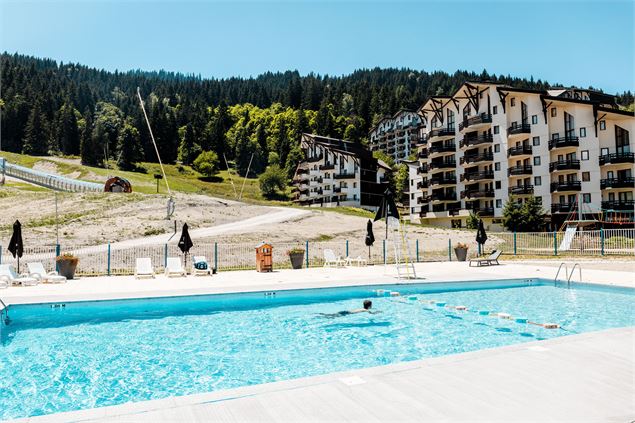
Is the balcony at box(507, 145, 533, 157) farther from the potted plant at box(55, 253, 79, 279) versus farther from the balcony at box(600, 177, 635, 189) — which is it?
the potted plant at box(55, 253, 79, 279)

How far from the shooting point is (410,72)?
181 meters

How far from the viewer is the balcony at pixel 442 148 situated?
209 ft

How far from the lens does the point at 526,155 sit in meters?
52.7

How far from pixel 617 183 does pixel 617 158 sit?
2.55 m

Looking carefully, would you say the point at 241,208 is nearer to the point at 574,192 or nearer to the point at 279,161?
the point at 574,192

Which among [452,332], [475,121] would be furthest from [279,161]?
[452,332]

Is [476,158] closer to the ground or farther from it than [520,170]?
farther from it

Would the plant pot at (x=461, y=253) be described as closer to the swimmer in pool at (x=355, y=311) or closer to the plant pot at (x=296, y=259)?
the plant pot at (x=296, y=259)

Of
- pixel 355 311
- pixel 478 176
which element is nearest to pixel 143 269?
pixel 355 311

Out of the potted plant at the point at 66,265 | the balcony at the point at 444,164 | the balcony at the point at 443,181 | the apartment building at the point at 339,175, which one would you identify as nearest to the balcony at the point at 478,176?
the balcony at the point at 443,181

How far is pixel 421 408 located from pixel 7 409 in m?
5.77

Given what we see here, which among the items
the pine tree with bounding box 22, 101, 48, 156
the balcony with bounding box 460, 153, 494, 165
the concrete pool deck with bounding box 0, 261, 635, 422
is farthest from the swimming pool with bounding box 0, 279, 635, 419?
the pine tree with bounding box 22, 101, 48, 156

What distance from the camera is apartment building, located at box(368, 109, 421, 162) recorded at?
431 feet

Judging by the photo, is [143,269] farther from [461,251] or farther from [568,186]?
[568,186]
